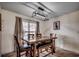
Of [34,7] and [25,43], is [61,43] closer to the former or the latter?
[25,43]

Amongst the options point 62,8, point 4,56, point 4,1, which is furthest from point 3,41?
point 62,8

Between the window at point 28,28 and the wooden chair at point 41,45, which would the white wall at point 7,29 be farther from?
the wooden chair at point 41,45

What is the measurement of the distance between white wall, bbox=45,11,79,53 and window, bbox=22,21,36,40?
1.02 feet

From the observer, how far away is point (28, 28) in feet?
5.54

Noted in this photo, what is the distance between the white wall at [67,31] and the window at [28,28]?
31 cm

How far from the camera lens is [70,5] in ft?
5.41

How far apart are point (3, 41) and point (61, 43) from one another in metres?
1.32

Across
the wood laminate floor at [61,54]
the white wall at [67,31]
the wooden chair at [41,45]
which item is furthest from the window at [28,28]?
the wood laminate floor at [61,54]

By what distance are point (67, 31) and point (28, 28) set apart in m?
0.93

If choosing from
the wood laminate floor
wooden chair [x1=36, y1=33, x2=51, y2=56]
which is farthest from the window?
the wood laminate floor

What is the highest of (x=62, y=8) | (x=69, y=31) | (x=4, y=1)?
(x=4, y=1)

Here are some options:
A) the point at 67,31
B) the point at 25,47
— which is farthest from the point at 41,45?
the point at 67,31

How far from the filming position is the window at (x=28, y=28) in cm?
166

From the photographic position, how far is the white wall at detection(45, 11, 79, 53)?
175 centimetres
